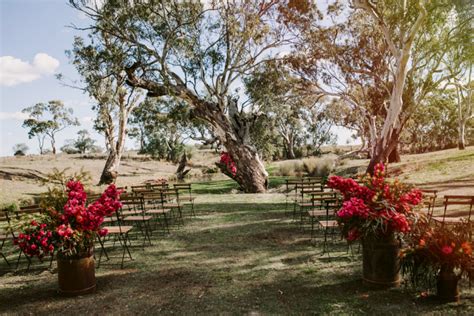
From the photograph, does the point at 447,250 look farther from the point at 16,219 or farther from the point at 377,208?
the point at 16,219

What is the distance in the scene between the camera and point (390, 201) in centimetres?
485

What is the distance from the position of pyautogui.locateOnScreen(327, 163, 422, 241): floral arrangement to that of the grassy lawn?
74 cm

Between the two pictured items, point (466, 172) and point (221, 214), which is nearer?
point (221, 214)

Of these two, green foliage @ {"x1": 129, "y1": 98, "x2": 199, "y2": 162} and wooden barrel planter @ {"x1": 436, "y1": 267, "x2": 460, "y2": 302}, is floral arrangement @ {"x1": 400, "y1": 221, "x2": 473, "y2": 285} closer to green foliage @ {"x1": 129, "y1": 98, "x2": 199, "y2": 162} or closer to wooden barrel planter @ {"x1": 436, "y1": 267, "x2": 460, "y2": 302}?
wooden barrel planter @ {"x1": 436, "y1": 267, "x2": 460, "y2": 302}

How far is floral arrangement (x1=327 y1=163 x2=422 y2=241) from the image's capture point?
4.66 m

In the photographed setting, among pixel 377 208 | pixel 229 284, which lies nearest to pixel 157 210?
pixel 229 284

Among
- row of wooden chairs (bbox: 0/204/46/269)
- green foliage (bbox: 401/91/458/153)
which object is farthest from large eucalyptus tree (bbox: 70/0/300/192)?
green foliage (bbox: 401/91/458/153)

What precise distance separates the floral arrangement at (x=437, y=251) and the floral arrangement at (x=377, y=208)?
23cm

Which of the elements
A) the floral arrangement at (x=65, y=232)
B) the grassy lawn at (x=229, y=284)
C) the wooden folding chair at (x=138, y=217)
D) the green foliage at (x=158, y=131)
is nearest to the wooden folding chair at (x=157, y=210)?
the wooden folding chair at (x=138, y=217)

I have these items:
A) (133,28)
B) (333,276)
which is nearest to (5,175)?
(133,28)

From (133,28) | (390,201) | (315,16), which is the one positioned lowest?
(390,201)

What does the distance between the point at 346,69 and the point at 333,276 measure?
18260 millimetres

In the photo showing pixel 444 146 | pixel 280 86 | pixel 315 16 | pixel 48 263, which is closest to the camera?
pixel 48 263

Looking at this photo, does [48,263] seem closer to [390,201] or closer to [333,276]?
[333,276]
